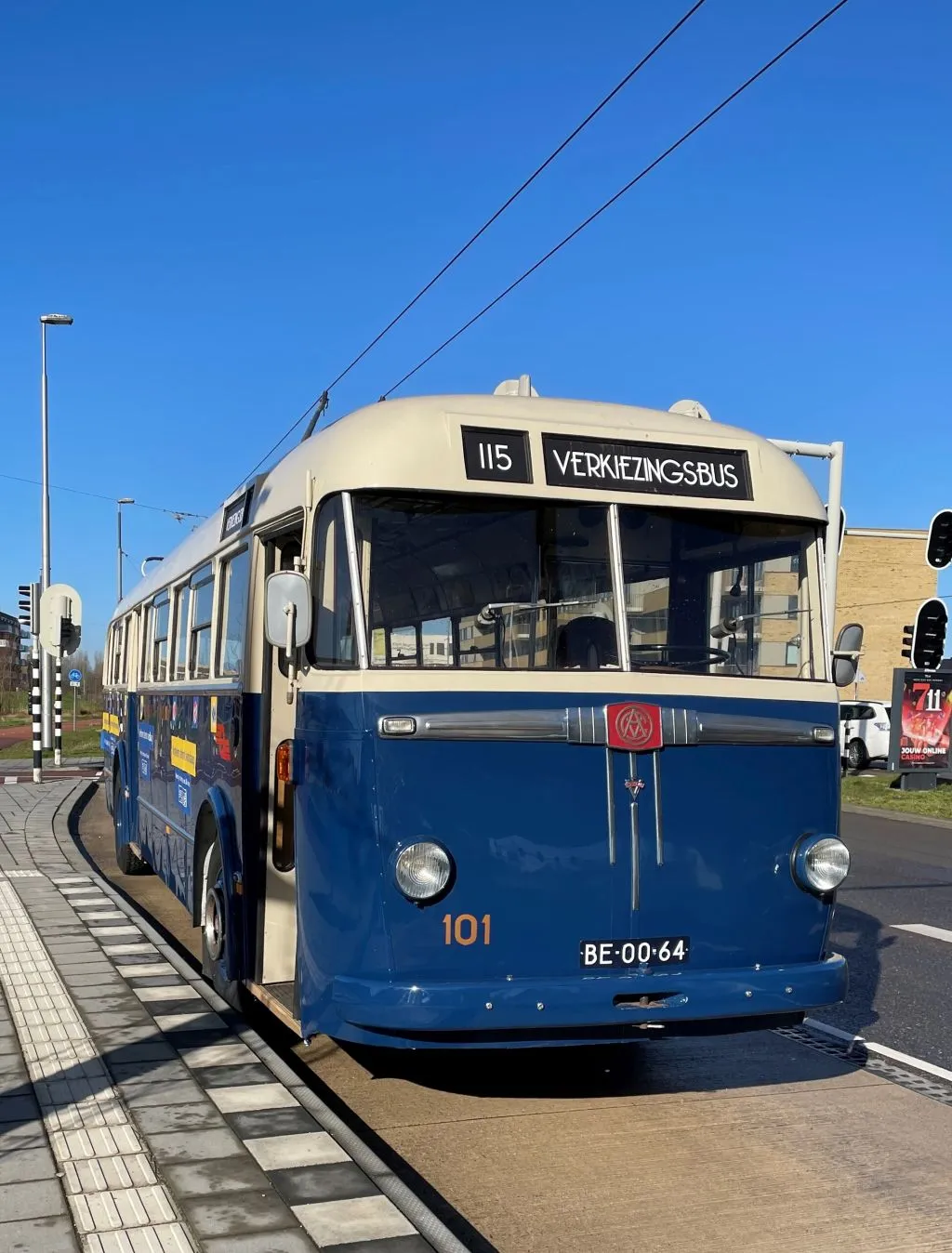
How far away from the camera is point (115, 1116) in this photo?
4941 mm

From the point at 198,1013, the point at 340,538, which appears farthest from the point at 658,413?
the point at 198,1013

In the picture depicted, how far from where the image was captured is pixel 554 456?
18.2ft

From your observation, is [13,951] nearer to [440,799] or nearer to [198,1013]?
[198,1013]

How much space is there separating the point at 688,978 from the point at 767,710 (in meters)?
1.18

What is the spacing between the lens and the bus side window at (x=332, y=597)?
532 centimetres

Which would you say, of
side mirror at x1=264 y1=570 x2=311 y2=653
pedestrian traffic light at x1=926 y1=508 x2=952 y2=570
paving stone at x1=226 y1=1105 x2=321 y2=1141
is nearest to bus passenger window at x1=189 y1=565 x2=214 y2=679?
side mirror at x1=264 y1=570 x2=311 y2=653

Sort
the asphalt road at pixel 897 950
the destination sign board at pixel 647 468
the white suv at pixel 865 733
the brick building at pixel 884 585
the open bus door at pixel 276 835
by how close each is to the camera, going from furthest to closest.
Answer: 1. the brick building at pixel 884 585
2. the white suv at pixel 865 733
3. the asphalt road at pixel 897 950
4. the open bus door at pixel 276 835
5. the destination sign board at pixel 647 468

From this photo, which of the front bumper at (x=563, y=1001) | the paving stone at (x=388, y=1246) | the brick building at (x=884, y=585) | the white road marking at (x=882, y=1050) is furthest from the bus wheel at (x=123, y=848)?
the brick building at (x=884, y=585)

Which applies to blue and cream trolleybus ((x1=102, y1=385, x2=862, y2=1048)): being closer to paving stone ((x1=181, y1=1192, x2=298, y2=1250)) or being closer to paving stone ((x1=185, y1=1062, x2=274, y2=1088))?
paving stone ((x1=185, y1=1062, x2=274, y2=1088))

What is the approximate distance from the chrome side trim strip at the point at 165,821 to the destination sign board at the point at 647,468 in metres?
3.75

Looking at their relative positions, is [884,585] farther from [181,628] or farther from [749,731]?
[749,731]

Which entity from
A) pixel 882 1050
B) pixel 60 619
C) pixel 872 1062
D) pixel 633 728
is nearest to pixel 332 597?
pixel 633 728

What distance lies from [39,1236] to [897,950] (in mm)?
7284

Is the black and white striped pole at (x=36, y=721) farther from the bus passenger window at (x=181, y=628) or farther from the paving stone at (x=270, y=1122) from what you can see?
the paving stone at (x=270, y=1122)
